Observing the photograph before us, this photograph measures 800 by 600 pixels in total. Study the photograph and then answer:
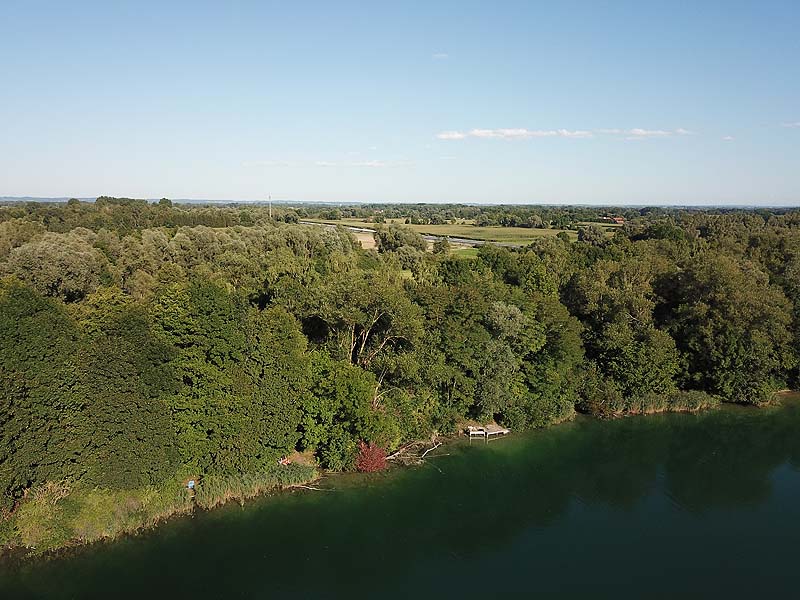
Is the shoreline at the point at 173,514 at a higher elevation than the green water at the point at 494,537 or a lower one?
higher

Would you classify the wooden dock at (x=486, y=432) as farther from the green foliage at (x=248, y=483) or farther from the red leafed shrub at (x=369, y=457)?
the green foliage at (x=248, y=483)

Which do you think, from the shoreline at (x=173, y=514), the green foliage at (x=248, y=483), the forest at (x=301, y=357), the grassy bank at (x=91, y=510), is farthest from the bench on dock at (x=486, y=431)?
the grassy bank at (x=91, y=510)

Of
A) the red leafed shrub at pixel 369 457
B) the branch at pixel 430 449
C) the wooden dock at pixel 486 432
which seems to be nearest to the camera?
the red leafed shrub at pixel 369 457

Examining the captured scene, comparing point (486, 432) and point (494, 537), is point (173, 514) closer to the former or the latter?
point (494, 537)

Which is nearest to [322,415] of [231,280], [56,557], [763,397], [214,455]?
[214,455]

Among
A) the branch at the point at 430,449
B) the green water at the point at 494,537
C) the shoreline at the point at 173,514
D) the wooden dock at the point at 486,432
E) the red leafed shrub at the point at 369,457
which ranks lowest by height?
the green water at the point at 494,537

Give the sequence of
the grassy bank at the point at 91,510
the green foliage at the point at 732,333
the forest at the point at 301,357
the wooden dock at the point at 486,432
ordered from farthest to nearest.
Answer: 1. the green foliage at the point at 732,333
2. the wooden dock at the point at 486,432
3. the forest at the point at 301,357
4. the grassy bank at the point at 91,510

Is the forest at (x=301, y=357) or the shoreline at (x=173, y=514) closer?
the shoreline at (x=173, y=514)

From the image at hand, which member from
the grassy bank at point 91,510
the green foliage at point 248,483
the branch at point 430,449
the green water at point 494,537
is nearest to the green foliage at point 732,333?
the green water at point 494,537
